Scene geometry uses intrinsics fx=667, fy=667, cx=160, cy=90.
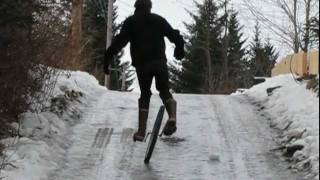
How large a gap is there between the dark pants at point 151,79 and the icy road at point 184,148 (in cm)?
81

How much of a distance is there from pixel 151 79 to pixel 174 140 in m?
1.47

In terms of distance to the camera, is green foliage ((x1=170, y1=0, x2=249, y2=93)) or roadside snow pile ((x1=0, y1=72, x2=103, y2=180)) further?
green foliage ((x1=170, y1=0, x2=249, y2=93))

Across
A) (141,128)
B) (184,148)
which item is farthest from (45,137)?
(184,148)

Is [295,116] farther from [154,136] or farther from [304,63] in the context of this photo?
[304,63]

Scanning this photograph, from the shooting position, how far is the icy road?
7.71 meters

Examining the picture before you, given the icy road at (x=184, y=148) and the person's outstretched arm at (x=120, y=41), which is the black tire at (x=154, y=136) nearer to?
the icy road at (x=184, y=148)

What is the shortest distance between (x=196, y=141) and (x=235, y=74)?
162 feet

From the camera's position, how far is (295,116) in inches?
382

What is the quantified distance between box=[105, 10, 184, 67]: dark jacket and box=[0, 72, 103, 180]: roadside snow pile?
159 cm

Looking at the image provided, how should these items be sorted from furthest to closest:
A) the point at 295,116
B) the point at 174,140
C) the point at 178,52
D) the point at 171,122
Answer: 1. the point at 295,116
2. the point at 174,140
3. the point at 178,52
4. the point at 171,122

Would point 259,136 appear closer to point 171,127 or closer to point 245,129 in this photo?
point 245,129

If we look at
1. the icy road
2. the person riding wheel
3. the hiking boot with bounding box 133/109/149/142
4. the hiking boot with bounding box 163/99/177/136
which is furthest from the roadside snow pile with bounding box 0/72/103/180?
the hiking boot with bounding box 163/99/177/136

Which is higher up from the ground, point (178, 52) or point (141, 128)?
point (178, 52)

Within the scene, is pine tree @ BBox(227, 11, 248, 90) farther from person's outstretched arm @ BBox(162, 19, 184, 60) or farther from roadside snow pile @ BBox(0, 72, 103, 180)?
person's outstretched arm @ BBox(162, 19, 184, 60)
